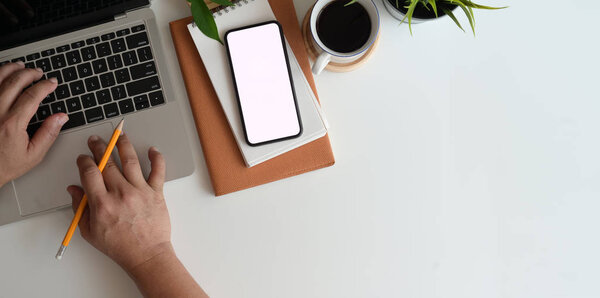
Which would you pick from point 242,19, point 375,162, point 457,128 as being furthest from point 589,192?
point 242,19

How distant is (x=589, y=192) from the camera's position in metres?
0.72

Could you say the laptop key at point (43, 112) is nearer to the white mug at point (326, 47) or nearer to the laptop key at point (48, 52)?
the laptop key at point (48, 52)

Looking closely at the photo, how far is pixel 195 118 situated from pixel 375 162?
0.30 meters

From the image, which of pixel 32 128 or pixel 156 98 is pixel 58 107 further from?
pixel 156 98

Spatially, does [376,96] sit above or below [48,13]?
below

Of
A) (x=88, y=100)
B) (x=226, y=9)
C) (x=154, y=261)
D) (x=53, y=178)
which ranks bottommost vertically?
(x=154, y=261)

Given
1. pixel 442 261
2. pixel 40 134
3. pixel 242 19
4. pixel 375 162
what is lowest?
pixel 442 261

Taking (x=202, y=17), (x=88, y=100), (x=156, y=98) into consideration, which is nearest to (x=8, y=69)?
(x=88, y=100)

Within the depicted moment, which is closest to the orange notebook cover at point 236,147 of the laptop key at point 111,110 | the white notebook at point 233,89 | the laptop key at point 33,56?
the white notebook at point 233,89

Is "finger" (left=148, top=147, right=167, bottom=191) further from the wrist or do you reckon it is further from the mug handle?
the mug handle

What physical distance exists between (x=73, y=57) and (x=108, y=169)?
19 cm

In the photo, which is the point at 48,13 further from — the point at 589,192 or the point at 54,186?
the point at 589,192

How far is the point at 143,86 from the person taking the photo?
0.68 meters

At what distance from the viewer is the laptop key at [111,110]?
0.68 m
